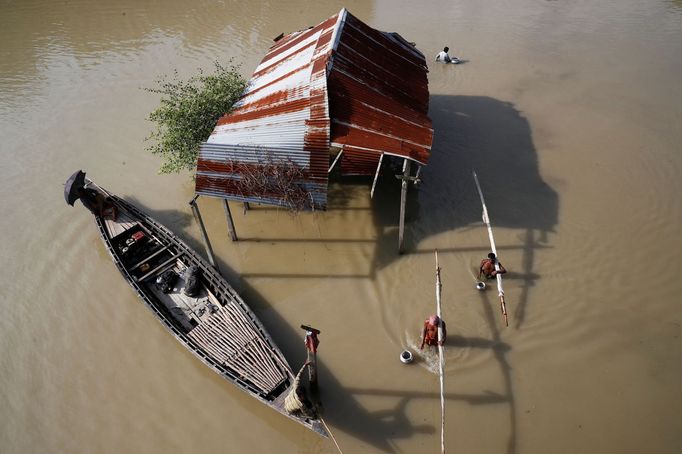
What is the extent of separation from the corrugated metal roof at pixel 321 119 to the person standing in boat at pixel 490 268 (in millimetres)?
3130

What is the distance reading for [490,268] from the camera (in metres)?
10.9

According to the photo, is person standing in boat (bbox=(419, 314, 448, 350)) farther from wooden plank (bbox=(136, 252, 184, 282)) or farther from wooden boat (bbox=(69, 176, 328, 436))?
wooden plank (bbox=(136, 252, 184, 282))

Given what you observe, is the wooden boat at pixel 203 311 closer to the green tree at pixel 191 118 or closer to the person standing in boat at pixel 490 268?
the green tree at pixel 191 118

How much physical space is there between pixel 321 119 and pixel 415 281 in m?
5.14

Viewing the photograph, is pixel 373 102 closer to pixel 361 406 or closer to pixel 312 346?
pixel 312 346

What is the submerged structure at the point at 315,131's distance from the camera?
10828 millimetres

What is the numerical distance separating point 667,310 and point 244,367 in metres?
10.6

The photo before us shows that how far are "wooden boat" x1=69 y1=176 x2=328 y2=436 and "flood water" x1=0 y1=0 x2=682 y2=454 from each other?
88 centimetres

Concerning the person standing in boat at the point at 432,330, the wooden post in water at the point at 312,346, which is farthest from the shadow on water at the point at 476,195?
the wooden post in water at the point at 312,346

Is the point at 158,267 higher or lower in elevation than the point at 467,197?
higher

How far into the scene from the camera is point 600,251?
11969mm

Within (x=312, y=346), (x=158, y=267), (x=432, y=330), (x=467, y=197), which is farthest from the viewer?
(x=467, y=197)

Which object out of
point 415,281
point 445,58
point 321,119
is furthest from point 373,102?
point 445,58

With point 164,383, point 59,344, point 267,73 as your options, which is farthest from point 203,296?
point 267,73
